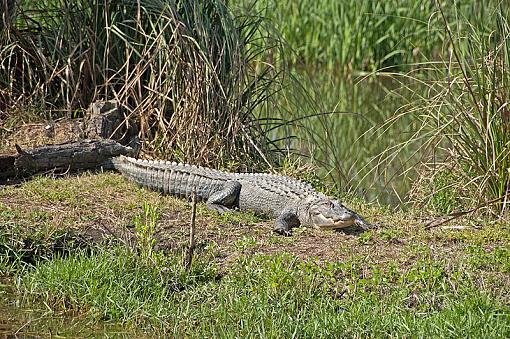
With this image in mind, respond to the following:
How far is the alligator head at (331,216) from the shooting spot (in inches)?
254

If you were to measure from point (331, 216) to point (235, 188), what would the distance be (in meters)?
1.02

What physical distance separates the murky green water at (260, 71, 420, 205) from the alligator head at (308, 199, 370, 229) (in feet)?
2.61

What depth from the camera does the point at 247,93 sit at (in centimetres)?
841

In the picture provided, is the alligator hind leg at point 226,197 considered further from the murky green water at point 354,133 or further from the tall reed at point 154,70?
the murky green water at point 354,133

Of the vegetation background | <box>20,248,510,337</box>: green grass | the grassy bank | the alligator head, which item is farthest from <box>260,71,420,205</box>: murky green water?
<box>20,248,510,337</box>: green grass

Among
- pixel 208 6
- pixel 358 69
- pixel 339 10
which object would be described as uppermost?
pixel 208 6

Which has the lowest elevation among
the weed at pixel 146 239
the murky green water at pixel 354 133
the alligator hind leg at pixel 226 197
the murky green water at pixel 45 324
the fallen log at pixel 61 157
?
the murky green water at pixel 354 133

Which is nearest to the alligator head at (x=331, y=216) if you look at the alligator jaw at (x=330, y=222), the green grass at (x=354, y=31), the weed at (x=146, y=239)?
the alligator jaw at (x=330, y=222)

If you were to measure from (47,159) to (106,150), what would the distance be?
52cm

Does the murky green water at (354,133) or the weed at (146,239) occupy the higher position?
the weed at (146,239)

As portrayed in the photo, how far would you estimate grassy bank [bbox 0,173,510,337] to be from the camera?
189 inches

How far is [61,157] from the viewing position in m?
7.50

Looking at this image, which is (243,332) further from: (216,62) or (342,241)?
(216,62)

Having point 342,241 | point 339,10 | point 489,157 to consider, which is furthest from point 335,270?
point 339,10
